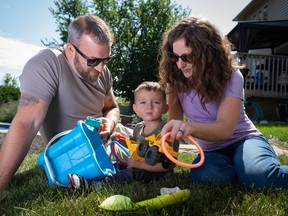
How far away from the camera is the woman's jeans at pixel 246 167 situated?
6.91ft

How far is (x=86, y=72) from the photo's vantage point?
9.16 ft

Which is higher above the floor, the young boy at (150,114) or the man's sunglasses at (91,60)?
the man's sunglasses at (91,60)

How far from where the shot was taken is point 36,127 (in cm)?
232

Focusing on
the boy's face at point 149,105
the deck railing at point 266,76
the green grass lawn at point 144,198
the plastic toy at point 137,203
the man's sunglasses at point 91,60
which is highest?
the man's sunglasses at point 91,60

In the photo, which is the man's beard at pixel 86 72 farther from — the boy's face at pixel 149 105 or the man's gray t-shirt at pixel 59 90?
the boy's face at pixel 149 105

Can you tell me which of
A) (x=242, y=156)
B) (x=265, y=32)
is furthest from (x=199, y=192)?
(x=265, y=32)

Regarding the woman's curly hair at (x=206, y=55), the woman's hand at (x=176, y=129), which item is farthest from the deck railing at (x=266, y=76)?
the woman's hand at (x=176, y=129)

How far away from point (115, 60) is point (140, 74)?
160 centimetres

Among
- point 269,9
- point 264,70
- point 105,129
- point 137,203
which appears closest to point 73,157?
point 105,129

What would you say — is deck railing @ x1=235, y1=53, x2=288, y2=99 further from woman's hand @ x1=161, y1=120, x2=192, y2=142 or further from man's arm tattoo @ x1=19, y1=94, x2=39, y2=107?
woman's hand @ x1=161, y1=120, x2=192, y2=142

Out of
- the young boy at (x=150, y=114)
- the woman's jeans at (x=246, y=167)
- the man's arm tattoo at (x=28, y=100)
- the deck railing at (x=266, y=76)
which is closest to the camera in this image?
the woman's jeans at (x=246, y=167)

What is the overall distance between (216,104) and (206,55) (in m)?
0.40

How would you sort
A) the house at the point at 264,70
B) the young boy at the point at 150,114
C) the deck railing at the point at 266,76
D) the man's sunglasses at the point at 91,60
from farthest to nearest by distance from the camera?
1. the deck railing at the point at 266,76
2. the house at the point at 264,70
3. the man's sunglasses at the point at 91,60
4. the young boy at the point at 150,114

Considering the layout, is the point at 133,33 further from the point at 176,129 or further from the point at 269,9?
the point at 176,129
